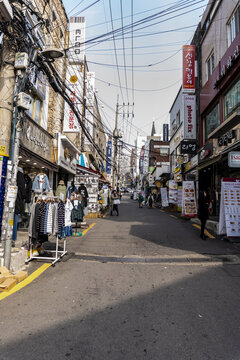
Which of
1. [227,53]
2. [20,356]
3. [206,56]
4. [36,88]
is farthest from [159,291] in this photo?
[206,56]

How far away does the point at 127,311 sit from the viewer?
3301 millimetres

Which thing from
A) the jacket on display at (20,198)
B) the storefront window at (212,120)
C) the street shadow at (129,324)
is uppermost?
the storefront window at (212,120)

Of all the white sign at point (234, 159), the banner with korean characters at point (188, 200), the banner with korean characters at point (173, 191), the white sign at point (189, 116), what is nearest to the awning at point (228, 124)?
the white sign at point (234, 159)

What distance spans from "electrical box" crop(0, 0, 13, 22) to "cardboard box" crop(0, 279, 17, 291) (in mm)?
5413

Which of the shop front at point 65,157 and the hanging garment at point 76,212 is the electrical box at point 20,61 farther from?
the shop front at point 65,157

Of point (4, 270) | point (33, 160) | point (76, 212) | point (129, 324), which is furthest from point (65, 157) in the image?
point (129, 324)

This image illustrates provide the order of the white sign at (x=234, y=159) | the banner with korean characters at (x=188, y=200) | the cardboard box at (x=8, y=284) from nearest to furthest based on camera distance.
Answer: the cardboard box at (x=8, y=284)
the white sign at (x=234, y=159)
the banner with korean characters at (x=188, y=200)

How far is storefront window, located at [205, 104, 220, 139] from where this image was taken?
1378 centimetres

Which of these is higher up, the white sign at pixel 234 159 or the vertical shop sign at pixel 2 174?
the white sign at pixel 234 159

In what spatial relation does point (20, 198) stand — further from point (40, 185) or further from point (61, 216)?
point (40, 185)

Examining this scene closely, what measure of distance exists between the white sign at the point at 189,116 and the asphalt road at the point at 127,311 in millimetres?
12079

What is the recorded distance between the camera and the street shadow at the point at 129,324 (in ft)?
7.95

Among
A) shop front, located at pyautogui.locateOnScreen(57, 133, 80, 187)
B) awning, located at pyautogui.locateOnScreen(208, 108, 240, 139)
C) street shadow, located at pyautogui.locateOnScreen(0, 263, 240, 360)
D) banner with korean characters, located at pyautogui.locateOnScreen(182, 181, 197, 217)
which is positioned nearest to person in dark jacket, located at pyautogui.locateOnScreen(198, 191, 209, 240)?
awning, located at pyautogui.locateOnScreen(208, 108, 240, 139)

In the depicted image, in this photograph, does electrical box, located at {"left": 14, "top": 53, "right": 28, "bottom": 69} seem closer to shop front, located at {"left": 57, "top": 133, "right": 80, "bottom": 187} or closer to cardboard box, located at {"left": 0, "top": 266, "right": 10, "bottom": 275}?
cardboard box, located at {"left": 0, "top": 266, "right": 10, "bottom": 275}
